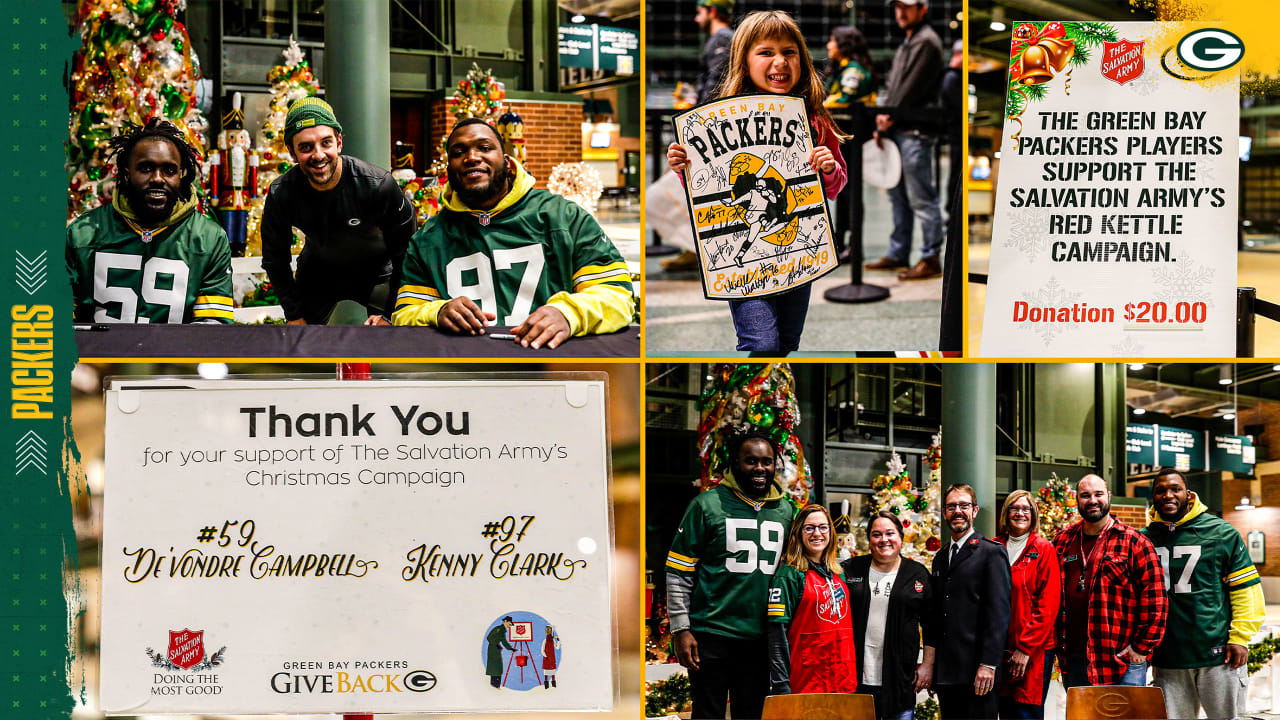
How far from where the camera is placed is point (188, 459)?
394 cm

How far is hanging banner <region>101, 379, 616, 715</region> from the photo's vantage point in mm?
3928

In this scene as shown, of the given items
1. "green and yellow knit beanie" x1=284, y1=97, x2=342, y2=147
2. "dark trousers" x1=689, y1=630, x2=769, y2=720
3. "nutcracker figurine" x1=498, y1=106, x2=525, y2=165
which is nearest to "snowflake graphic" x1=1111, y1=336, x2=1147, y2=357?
"dark trousers" x1=689, y1=630, x2=769, y2=720

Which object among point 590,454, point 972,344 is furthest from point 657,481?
point 972,344

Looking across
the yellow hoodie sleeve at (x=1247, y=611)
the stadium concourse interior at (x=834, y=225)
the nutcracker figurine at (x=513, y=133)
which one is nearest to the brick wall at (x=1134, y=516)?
the yellow hoodie sleeve at (x=1247, y=611)

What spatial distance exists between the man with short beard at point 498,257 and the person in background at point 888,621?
3.72ft

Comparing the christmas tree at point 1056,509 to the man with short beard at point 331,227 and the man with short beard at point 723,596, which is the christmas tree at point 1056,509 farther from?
the man with short beard at point 331,227

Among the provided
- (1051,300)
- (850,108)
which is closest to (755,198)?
(850,108)

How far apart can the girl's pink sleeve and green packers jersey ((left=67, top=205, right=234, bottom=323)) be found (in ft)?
6.07

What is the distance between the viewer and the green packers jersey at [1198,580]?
4.20m

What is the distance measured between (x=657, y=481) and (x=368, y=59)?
1.59 m

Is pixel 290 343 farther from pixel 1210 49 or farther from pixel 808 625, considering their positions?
pixel 1210 49

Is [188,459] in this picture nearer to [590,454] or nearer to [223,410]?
[223,410]

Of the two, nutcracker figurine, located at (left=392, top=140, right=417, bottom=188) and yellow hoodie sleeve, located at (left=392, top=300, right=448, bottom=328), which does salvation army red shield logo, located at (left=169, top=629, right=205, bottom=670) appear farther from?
nutcracker figurine, located at (left=392, top=140, right=417, bottom=188)

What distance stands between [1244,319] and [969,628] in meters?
1.34
